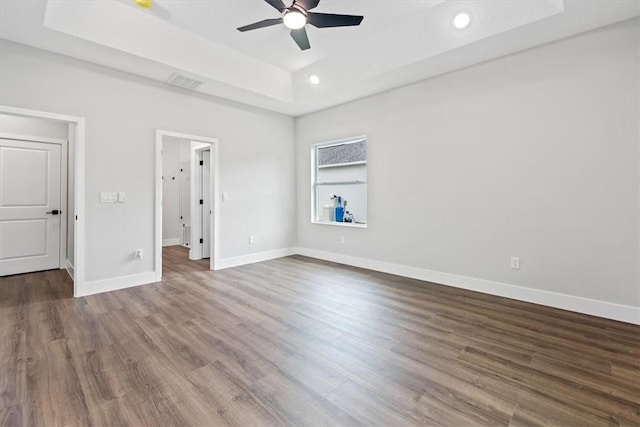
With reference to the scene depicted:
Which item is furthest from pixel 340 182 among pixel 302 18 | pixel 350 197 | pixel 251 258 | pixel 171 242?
pixel 171 242

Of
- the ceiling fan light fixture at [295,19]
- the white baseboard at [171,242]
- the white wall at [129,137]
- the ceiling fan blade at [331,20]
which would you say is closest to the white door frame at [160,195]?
the white wall at [129,137]

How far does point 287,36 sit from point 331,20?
1100 mm

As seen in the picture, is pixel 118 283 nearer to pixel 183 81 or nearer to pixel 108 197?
pixel 108 197

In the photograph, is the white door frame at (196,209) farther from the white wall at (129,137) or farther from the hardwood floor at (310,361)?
the hardwood floor at (310,361)

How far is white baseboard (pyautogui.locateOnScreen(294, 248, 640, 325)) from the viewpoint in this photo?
9.24ft

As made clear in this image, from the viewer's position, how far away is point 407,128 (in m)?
4.29

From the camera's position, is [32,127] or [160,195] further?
[32,127]

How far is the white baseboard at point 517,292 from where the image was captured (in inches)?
111

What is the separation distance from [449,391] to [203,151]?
5.61m

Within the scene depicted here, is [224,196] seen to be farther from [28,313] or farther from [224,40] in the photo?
[28,313]

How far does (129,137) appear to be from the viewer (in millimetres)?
3893

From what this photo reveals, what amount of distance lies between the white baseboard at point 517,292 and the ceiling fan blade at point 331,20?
3.14 meters

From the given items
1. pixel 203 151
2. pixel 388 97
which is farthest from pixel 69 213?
pixel 388 97

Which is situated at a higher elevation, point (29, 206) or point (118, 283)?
point (29, 206)
